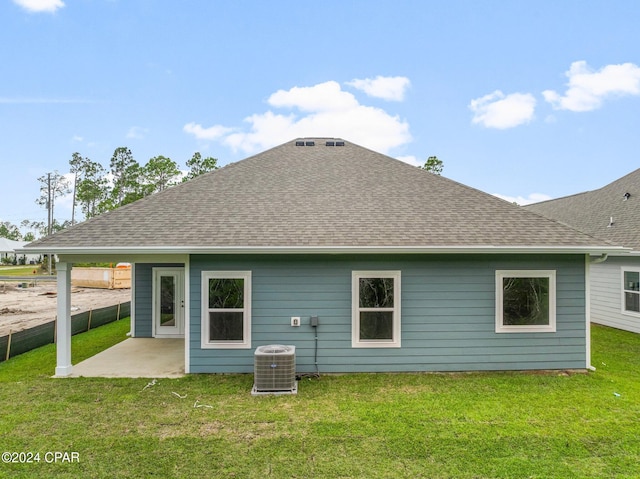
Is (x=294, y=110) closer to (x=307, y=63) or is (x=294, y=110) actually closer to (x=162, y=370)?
(x=307, y=63)

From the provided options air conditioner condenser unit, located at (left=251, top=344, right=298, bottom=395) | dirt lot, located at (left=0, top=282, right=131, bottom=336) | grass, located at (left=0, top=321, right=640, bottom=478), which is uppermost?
air conditioner condenser unit, located at (left=251, top=344, right=298, bottom=395)

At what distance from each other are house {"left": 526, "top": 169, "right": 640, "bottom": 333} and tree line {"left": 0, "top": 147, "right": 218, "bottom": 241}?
2473 cm

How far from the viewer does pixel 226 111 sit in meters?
18.9

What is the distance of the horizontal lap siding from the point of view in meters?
9.73

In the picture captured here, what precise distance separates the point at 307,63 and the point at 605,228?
12639mm

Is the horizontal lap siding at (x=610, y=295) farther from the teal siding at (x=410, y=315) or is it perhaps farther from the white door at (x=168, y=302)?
the white door at (x=168, y=302)

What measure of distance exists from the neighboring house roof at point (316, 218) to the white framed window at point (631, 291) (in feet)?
15.7

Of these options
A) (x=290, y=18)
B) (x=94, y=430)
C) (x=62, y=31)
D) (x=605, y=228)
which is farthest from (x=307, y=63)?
(x=94, y=430)

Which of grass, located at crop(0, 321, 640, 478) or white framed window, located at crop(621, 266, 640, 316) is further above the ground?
white framed window, located at crop(621, 266, 640, 316)

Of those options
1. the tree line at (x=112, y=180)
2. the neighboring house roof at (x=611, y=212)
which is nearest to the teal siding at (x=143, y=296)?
the neighboring house roof at (x=611, y=212)

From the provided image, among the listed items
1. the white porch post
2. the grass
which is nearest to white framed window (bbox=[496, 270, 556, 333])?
the grass

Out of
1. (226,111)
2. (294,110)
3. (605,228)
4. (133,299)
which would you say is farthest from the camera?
(294,110)

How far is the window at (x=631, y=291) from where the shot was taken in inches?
376

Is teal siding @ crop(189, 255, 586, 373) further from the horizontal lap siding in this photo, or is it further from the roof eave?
the horizontal lap siding
